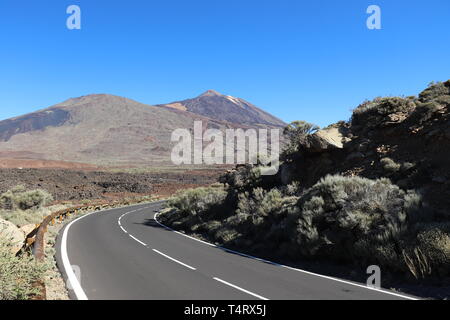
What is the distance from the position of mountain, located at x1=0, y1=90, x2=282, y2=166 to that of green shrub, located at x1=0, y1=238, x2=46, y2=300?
10672cm

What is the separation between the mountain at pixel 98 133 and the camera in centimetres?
12469

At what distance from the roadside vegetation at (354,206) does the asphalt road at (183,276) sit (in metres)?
1.26

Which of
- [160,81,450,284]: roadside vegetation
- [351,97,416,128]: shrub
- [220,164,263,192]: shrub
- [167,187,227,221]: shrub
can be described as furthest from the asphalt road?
[351,97,416,128]: shrub

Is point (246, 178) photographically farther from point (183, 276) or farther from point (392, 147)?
point (183, 276)

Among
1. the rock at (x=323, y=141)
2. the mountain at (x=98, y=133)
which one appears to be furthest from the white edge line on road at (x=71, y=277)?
the mountain at (x=98, y=133)

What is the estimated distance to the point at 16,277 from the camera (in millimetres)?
6156

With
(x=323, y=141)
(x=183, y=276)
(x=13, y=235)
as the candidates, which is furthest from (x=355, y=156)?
(x=13, y=235)

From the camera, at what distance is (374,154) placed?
14.8 meters

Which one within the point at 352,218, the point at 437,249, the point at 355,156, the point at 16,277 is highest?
the point at 355,156

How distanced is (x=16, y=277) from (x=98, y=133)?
15428cm

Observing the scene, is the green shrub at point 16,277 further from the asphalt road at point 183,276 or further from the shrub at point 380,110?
the shrub at point 380,110

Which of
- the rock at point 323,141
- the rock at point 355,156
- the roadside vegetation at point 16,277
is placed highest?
the rock at point 323,141

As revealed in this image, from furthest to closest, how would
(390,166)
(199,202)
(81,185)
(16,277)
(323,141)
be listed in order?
(81,185) → (199,202) → (323,141) → (390,166) → (16,277)
